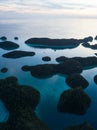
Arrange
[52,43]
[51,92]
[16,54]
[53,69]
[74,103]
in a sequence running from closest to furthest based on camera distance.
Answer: [74,103], [51,92], [53,69], [16,54], [52,43]

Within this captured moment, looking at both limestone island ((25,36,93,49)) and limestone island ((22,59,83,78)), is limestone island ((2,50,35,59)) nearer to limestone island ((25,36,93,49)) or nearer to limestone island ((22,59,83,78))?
limestone island ((22,59,83,78))

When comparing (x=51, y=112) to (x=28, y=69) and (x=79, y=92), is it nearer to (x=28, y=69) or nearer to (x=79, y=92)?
(x=79, y=92)

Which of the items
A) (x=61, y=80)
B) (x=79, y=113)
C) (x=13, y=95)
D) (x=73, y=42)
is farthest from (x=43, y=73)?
(x=73, y=42)

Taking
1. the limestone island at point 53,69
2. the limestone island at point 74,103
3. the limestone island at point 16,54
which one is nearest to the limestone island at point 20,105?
the limestone island at point 74,103

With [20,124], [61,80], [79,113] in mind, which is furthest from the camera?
[61,80]

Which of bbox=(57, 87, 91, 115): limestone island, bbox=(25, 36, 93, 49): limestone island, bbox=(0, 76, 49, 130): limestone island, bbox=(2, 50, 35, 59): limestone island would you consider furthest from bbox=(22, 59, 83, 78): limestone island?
bbox=(25, 36, 93, 49): limestone island

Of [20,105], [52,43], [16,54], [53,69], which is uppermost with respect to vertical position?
[20,105]

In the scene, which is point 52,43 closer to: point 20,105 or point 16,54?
point 16,54

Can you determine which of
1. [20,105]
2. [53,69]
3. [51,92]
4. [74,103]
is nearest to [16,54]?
[53,69]

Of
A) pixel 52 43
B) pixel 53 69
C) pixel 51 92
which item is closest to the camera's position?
pixel 51 92
